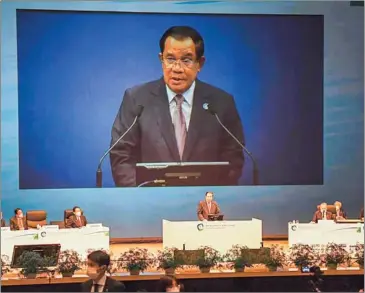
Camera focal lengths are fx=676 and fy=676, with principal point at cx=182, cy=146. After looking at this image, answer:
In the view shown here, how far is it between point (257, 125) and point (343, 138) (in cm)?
139

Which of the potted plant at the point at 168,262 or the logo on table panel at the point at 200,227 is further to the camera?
the logo on table panel at the point at 200,227

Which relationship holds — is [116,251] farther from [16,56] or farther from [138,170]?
[16,56]

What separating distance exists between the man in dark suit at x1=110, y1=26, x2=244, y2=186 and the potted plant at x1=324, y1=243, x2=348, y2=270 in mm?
3052

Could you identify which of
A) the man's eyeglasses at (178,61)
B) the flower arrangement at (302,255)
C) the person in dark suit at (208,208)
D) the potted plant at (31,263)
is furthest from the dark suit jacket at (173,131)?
the potted plant at (31,263)

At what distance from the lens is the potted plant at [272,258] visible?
7.04 meters

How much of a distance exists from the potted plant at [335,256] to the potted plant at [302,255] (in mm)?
156

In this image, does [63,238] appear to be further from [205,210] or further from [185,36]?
[185,36]

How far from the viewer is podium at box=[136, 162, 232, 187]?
10078 mm

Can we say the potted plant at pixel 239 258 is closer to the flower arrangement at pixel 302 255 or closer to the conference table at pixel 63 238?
the flower arrangement at pixel 302 255

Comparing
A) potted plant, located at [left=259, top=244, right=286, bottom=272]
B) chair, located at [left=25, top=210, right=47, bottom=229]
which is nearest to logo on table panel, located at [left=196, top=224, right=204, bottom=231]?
potted plant, located at [left=259, top=244, right=286, bottom=272]

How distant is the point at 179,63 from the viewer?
33.2ft

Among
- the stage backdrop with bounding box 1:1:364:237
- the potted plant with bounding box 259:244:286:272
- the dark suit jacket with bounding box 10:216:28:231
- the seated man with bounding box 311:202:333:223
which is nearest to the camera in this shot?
the potted plant with bounding box 259:244:286:272

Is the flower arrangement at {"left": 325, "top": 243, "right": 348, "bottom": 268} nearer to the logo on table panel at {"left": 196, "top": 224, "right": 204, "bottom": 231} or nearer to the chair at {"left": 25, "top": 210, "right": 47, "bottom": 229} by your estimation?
the logo on table panel at {"left": 196, "top": 224, "right": 204, "bottom": 231}

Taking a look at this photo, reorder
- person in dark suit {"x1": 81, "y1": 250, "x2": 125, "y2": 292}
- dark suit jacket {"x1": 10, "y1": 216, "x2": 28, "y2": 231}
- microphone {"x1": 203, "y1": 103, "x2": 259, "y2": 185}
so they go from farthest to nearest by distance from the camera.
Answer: microphone {"x1": 203, "y1": 103, "x2": 259, "y2": 185}
dark suit jacket {"x1": 10, "y1": 216, "x2": 28, "y2": 231}
person in dark suit {"x1": 81, "y1": 250, "x2": 125, "y2": 292}
